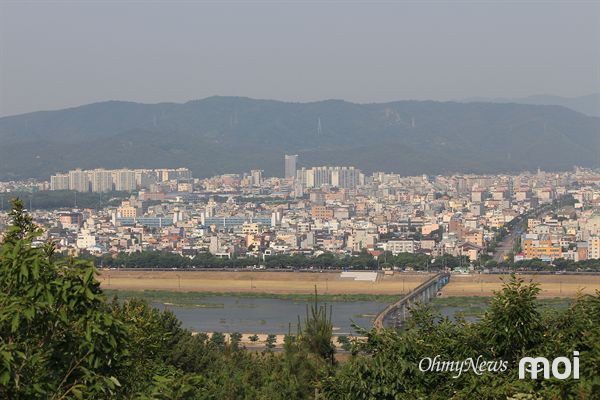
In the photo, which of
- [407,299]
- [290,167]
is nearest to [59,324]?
[407,299]

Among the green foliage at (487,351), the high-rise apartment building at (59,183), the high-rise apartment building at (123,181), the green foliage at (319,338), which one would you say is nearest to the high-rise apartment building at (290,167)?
the high-rise apartment building at (123,181)

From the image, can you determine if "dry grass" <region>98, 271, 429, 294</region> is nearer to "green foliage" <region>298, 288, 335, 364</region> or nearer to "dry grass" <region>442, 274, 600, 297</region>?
"dry grass" <region>442, 274, 600, 297</region>

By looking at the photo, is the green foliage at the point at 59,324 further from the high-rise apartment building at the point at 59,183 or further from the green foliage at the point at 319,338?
the high-rise apartment building at the point at 59,183

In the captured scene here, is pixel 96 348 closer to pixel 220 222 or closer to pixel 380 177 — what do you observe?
pixel 220 222

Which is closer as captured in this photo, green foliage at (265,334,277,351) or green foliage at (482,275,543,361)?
green foliage at (482,275,543,361)

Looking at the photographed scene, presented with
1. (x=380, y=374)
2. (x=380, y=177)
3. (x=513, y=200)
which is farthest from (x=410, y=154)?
(x=380, y=374)

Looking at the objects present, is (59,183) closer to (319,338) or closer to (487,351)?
(319,338)

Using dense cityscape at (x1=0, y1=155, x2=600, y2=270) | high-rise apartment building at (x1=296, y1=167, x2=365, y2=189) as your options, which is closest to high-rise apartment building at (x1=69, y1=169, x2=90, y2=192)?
A: dense cityscape at (x1=0, y1=155, x2=600, y2=270)
